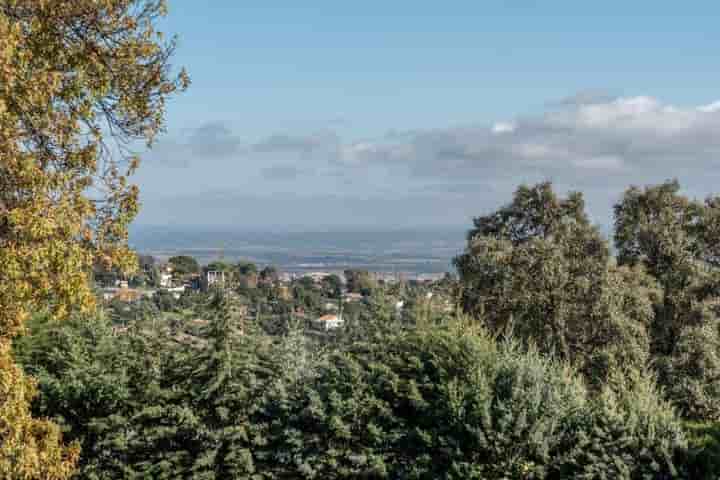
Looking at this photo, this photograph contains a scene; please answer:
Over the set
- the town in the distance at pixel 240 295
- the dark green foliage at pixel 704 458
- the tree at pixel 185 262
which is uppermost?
the tree at pixel 185 262

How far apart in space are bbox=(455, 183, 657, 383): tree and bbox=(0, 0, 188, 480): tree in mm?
9735

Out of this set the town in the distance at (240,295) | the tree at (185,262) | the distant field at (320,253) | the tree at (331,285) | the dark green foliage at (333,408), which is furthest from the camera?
the tree at (331,285)

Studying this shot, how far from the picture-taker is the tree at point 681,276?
52.9ft

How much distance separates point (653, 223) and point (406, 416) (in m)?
12.5

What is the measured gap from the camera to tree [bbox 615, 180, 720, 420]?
52.9 ft

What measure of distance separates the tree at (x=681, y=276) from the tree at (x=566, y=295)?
0.90 m

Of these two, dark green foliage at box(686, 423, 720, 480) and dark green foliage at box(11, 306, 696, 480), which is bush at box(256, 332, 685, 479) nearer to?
dark green foliage at box(11, 306, 696, 480)

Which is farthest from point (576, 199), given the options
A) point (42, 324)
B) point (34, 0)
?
point (34, 0)

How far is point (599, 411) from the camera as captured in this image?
764cm

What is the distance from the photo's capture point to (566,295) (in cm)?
1627

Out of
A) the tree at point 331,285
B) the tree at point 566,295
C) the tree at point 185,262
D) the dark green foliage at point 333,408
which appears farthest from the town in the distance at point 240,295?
the tree at point 331,285

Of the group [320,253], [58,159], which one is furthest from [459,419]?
[320,253]

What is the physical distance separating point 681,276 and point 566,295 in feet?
12.0

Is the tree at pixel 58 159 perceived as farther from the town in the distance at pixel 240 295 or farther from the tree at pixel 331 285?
the tree at pixel 331 285
